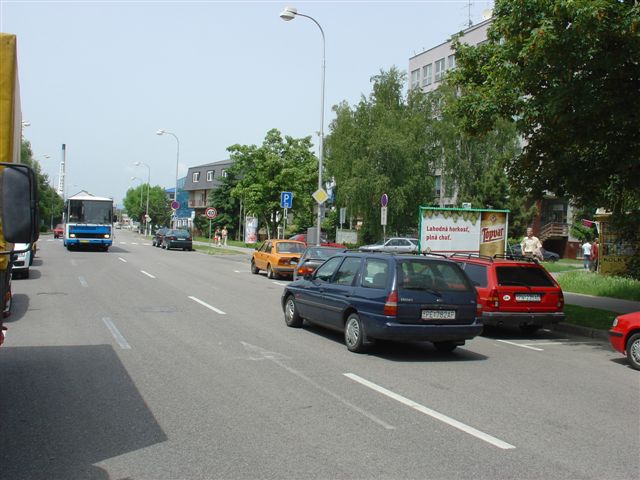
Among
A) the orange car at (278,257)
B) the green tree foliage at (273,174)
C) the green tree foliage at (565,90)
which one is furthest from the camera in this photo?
the green tree foliage at (273,174)

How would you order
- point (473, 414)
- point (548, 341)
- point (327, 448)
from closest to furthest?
point (327, 448), point (473, 414), point (548, 341)

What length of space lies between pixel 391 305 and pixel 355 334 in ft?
2.89

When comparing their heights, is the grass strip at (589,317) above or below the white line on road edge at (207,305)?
above

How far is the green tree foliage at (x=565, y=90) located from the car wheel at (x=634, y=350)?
12.7 feet

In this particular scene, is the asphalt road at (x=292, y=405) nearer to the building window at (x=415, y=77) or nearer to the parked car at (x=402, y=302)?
the parked car at (x=402, y=302)

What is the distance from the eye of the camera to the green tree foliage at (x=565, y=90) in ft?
31.8

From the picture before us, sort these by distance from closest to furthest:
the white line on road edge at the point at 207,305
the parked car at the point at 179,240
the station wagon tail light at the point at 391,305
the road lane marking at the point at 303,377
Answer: the road lane marking at the point at 303,377 → the station wagon tail light at the point at 391,305 → the white line on road edge at the point at 207,305 → the parked car at the point at 179,240

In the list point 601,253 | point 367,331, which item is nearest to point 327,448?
point 367,331

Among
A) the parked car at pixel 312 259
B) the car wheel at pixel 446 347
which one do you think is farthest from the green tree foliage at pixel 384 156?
the car wheel at pixel 446 347

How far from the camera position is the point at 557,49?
32.8ft

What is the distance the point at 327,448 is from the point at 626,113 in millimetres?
8660

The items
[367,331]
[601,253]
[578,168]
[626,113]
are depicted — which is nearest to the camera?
[367,331]

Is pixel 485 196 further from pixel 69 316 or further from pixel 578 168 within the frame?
pixel 69 316

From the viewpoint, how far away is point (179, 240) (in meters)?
43.1
